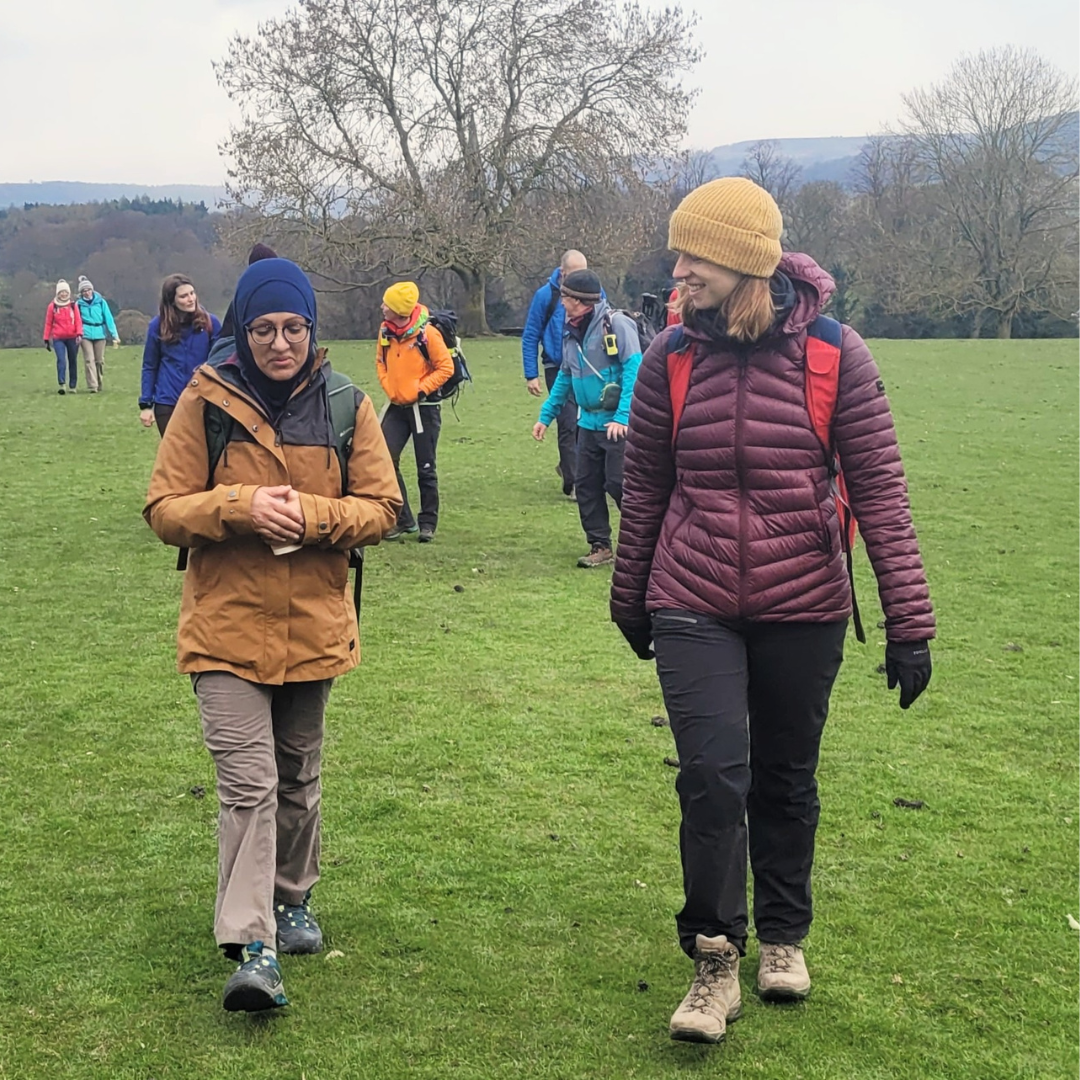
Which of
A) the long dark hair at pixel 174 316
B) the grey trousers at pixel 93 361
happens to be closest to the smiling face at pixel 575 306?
the long dark hair at pixel 174 316

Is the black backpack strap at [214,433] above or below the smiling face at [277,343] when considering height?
below

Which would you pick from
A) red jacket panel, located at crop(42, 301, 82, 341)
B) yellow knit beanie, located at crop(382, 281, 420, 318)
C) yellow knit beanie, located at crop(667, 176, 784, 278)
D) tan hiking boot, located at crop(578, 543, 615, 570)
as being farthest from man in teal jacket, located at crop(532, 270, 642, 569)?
red jacket panel, located at crop(42, 301, 82, 341)

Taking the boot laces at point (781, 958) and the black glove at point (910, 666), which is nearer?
the black glove at point (910, 666)

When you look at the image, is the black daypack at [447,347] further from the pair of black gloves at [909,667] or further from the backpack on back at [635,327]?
the pair of black gloves at [909,667]

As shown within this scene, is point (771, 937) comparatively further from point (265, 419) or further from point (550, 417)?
point (550, 417)

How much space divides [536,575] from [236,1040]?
661cm

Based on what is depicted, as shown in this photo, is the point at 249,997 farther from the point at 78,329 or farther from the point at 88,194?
the point at 88,194

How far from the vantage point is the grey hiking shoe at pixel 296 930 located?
4309 mm

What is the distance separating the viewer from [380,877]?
4.93 metres

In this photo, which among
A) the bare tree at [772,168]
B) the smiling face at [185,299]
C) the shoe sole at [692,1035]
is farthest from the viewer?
the bare tree at [772,168]

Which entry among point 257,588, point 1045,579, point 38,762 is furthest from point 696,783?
point 1045,579

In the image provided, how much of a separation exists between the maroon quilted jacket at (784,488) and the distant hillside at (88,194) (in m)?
40.2

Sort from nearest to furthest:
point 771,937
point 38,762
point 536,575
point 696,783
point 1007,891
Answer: point 696,783
point 771,937
point 1007,891
point 38,762
point 536,575

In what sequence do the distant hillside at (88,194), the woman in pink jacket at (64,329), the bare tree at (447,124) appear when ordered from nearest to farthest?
the woman in pink jacket at (64,329), the bare tree at (447,124), the distant hillside at (88,194)
